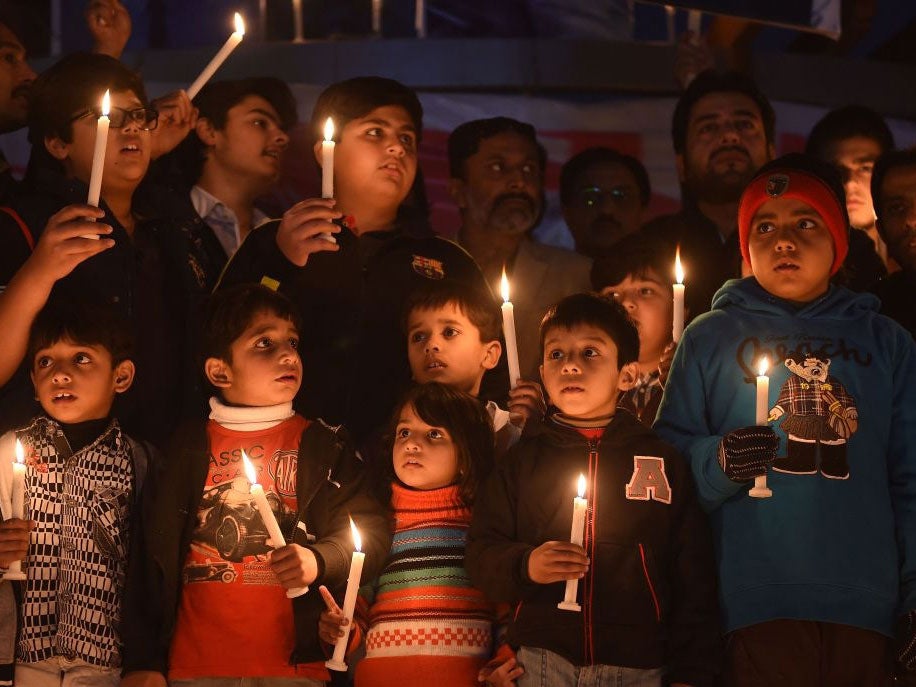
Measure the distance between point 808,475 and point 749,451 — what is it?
360 millimetres

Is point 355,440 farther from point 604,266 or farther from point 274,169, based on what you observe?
point 274,169

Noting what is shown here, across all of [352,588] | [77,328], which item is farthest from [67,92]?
[352,588]

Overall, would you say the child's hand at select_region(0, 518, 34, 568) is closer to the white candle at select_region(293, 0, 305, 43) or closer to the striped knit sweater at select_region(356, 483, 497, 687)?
the striped knit sweater at select_region(356, 483, 497, 687)

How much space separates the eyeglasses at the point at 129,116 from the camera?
529 centimetres

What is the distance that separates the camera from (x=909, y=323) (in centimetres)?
501

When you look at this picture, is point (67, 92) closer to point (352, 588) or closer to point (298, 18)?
point (352, 588)

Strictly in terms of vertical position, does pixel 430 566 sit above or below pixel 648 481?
below

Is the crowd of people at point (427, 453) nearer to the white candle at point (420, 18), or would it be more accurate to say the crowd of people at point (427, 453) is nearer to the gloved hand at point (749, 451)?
the gloved hand at point (749, 451)

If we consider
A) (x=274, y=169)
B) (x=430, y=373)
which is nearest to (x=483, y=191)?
(x=274, y=169)

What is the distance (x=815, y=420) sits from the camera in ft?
14.0

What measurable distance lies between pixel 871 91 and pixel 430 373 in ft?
15.4

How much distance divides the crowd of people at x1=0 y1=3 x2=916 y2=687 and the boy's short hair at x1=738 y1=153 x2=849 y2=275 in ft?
0.04

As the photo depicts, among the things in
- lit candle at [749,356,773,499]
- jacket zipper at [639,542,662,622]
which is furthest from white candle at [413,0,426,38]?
lit candle at [749,356,773,499]

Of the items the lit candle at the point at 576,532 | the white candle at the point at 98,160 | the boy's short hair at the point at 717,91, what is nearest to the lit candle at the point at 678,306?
the lit candle at the point at 576,532
